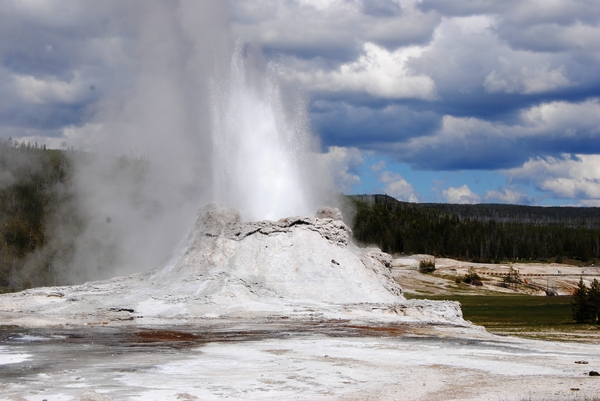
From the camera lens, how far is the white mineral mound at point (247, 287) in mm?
29891

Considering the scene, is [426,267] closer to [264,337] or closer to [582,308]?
[582,308]

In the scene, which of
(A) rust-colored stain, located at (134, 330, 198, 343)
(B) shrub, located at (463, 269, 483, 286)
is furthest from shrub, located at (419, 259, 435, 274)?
(A) rust-colored stain, located at (134, 330, 198, 343)

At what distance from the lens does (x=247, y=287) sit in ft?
106

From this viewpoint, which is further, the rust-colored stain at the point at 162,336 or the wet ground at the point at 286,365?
the rust-colored stain at the point at 162,336

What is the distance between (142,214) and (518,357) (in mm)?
57979

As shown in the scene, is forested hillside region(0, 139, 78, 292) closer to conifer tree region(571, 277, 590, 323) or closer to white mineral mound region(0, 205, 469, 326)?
white mineral mound region(0, 205, 469, 326)

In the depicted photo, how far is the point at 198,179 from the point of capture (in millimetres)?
58375

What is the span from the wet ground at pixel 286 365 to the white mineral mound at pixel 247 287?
11.4 ft

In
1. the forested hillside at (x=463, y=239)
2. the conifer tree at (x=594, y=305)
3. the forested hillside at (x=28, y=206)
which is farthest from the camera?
the forested hillside at (x=463, y=239)

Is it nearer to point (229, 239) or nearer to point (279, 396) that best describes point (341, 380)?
point (279, 396)

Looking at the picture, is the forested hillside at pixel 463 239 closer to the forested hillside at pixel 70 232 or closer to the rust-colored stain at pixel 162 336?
the forested hillside at pixel 70 232

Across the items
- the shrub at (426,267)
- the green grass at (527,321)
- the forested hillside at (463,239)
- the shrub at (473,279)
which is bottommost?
the green grass at (527,321)

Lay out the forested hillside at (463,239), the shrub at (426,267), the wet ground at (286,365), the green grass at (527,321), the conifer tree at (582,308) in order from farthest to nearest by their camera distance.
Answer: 1. the forested hillside at (463,239)
2. the shrub at (426,267)
3. the conifer tree at (582,308)
4. the green grass at (527,321)
5. the wet ground at (286,365)

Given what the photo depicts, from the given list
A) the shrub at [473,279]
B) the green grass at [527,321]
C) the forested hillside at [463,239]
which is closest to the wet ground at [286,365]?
the green grass at [527,321]
